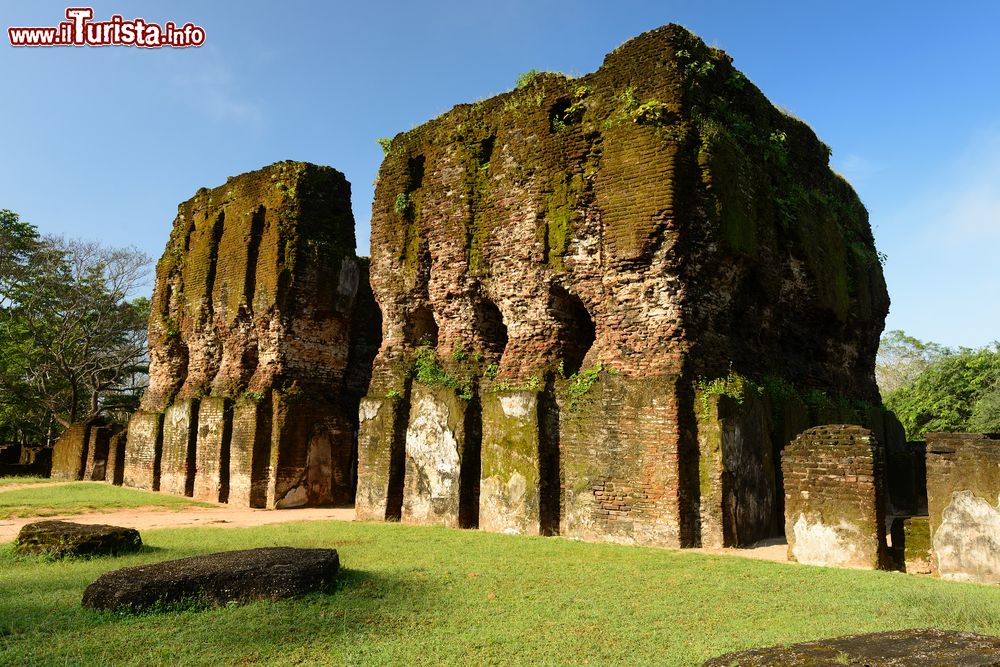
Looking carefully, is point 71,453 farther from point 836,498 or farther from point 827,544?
point 836,498

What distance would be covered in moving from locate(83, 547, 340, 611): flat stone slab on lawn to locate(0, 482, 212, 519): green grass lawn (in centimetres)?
863

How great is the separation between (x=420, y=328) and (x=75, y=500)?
805 centimetres

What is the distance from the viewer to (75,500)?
45.0 ft

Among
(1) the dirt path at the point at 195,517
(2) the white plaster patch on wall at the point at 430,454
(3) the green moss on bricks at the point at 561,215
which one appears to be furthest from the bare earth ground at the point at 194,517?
(3) the green moss on bricks at the point at 561,215

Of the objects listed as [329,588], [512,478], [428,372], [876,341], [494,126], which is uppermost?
[494,126]

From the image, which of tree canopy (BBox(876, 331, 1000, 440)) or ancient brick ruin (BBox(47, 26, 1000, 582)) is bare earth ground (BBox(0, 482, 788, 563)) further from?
tree canopy (BBox(876, 331, 1000, 440))

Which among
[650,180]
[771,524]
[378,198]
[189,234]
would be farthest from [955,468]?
[189,234]

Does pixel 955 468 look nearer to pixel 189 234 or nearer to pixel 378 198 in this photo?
pixel 378 198

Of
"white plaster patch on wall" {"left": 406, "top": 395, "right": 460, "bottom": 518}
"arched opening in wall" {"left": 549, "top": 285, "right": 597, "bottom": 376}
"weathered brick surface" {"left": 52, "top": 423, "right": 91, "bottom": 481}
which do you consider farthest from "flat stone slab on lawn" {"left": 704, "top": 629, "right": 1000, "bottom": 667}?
"weathered brick surface" {"left": 52, "top": 423, "right": 91, "bottom": 481}

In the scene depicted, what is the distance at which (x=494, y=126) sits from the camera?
11.3 metres

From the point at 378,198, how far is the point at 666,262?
599 cm

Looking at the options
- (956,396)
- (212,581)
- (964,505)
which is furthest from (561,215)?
(956,396)

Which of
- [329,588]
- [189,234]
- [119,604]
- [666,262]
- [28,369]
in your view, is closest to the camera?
[119,604]

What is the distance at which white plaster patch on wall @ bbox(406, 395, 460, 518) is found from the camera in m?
10.2
